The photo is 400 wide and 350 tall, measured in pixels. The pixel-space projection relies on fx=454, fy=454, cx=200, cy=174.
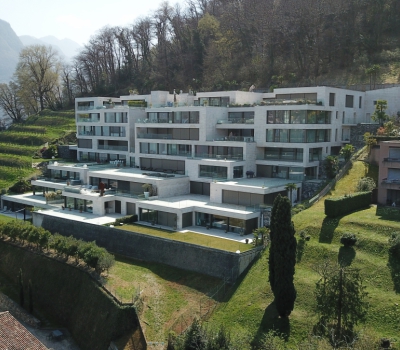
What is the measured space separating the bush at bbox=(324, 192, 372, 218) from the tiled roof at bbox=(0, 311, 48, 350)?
71.9ft

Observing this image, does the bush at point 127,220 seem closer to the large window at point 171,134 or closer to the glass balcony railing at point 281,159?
the large window at point 171,134

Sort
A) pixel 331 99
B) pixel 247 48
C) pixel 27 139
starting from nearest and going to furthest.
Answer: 1. pixel 331 99
2. pixel 27 139
3. pixel 247 48

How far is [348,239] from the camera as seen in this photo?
100ft

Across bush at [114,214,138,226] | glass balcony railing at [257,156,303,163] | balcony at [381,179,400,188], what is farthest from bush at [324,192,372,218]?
bush at [114,214,138,226]

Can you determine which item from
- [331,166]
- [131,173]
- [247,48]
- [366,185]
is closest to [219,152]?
[131,173]

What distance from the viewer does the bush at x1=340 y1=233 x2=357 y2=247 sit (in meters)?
30.6

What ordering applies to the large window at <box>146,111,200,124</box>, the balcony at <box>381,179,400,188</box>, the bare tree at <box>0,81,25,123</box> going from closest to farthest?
the balcony at <box>381,179,400,188</box>, the large window at <box>146,111,200,124</box>, the bare tree at <box>0,81,25,123</box>

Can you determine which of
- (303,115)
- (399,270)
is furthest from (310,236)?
(303,115)

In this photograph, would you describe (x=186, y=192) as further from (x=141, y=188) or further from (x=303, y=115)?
(x=303, y=115)

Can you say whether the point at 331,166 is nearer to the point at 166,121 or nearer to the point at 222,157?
the point at 222,157

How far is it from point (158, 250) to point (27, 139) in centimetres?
4889

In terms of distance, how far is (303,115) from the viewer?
151 ft

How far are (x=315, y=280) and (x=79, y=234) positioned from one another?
79.2 ft

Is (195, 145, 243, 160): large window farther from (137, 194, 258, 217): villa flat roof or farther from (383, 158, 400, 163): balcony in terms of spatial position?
(383, 158, 400, 163): balcony
